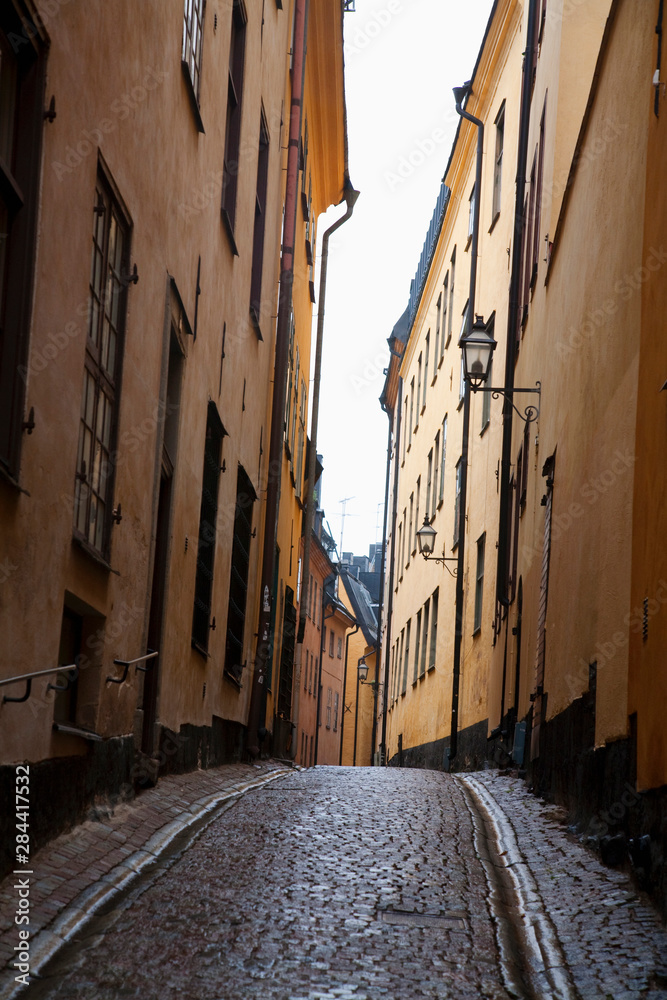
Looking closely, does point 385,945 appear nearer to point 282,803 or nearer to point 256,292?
point 282,803

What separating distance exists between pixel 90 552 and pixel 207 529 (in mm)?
4834

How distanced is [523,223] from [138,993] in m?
12.9

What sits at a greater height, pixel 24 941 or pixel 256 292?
pixel 256 292

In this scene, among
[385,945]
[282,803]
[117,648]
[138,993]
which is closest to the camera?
[138,993]

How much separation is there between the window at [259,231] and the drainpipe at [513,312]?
3105 millimetres

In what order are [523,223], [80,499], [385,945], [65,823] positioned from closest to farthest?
[385,945], [65,823], [80,499], [523,223]

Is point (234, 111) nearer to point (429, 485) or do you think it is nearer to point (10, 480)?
point (10, 480)

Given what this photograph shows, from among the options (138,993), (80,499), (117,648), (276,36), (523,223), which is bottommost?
(138,993)

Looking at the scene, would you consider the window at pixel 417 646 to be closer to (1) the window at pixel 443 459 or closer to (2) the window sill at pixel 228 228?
(1) the window at pixel 443 459

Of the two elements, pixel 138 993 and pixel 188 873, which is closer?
pixel 138 993

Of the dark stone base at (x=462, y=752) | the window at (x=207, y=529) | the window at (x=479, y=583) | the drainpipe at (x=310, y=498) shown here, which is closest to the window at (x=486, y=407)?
the window at (x=479, y=583)

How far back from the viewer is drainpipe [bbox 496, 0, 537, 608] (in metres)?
15.0

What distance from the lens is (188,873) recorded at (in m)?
6.19

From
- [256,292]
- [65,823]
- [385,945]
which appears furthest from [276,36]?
[385,945]
